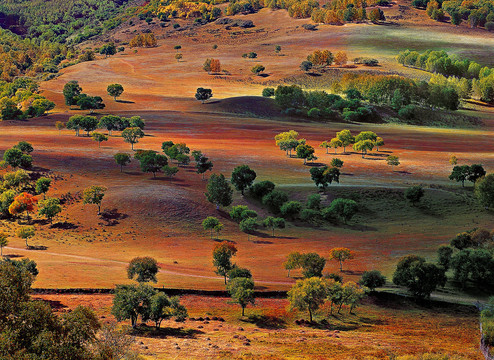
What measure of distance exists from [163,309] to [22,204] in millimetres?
51947

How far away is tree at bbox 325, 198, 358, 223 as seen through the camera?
352 feet

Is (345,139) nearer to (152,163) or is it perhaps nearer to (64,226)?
(152,163)

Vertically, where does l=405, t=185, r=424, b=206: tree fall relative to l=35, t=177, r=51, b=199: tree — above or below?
above

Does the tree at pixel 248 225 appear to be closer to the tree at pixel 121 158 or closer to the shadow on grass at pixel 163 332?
the tree at pixel 121 158

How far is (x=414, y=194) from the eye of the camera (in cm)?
11319

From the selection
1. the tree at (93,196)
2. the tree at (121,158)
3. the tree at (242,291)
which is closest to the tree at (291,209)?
the tree at (93,196)

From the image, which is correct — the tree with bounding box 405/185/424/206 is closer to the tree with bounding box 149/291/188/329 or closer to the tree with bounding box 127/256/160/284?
the tree with bounding box 127/256/160/284

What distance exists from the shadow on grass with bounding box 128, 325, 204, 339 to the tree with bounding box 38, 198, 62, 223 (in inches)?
1812

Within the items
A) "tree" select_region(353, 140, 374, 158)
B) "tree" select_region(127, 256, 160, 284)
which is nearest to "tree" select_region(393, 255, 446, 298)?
"tree" select_region(127, 256, 160, 284)

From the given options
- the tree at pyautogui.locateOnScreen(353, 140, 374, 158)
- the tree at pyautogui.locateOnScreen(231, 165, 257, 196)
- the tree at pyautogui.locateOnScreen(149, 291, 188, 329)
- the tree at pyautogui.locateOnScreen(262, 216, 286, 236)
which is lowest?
the tree at pyautogui.locateOnScreen(149, 291, 188, 329)

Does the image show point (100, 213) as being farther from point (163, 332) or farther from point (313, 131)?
point (313, 131)

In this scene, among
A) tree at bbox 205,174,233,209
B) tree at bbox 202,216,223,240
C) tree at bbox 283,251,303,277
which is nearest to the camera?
tree at bbox 283,251,303,277

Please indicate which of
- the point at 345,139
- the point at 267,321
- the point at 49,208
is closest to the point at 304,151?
the point at 345,139

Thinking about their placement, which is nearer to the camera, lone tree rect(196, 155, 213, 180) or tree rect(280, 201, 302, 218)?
tree rect(280, 201, 302, 218)
